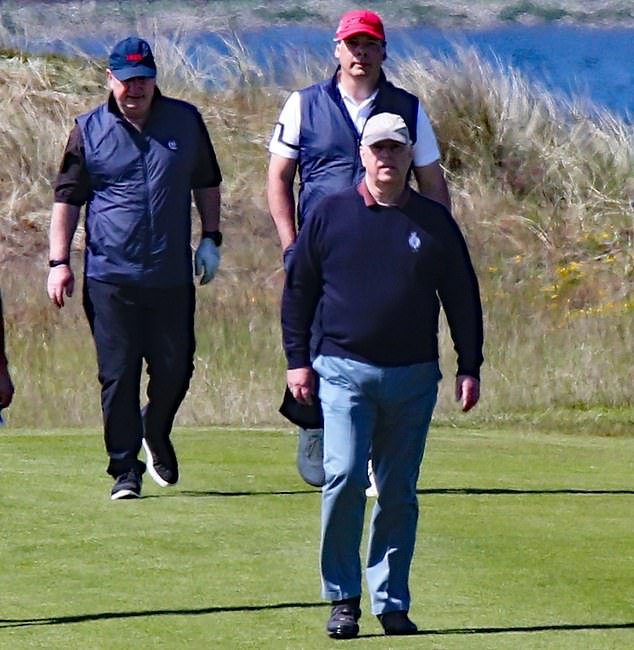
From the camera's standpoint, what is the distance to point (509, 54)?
108 ft

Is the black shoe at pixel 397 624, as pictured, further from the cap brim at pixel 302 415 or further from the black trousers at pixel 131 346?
the black trousers at pixel 131 346

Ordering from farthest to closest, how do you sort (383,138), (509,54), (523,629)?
(509,54) < (523,629) < (383,138)

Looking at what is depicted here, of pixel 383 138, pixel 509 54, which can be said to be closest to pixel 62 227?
pixel 383 138

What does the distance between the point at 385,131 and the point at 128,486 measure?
132 inches

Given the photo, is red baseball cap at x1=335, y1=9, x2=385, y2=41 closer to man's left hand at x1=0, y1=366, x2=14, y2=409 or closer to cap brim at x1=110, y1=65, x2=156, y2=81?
cap brim at x1=110, y1=65, x2=156, y2=81

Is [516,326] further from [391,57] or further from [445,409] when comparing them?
[391,57]

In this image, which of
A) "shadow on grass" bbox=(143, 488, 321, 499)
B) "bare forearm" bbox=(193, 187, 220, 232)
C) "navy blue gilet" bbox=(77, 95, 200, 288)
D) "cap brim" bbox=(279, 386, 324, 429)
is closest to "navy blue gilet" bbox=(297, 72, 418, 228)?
"navy blue gilet" bbox=(77, 95, 200, 288)

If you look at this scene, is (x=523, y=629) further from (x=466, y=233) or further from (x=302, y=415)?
(x=466, y=233)

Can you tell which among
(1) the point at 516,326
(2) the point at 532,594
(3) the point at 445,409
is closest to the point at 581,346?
(1) the point at 516,326

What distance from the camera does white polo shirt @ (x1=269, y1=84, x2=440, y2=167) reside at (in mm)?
9539

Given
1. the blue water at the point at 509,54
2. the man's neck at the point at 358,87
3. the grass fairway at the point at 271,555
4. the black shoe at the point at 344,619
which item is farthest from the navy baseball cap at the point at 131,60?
the blue water at the point at 509,54

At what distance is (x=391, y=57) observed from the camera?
28359mm

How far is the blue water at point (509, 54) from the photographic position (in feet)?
96.4

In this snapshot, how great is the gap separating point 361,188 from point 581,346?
1129cm
